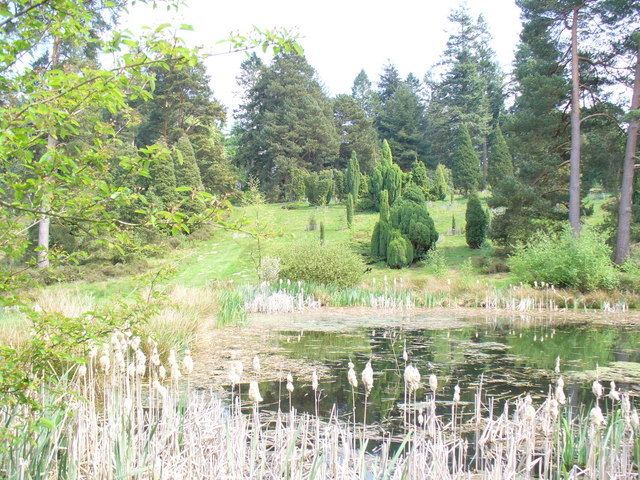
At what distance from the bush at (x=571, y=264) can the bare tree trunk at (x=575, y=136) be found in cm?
232

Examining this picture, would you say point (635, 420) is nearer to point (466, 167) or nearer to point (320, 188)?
point (320, 188)

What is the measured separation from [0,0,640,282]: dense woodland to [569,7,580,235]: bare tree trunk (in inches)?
1.7

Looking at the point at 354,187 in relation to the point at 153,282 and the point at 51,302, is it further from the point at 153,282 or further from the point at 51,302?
the point at 153,282

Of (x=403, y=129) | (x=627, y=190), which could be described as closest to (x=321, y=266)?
(x=627, y=190)

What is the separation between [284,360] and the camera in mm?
8023

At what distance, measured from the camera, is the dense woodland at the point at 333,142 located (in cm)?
238

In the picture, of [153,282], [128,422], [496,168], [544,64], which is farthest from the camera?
[496,168]

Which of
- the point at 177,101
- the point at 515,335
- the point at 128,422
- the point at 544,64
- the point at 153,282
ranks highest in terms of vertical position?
the point at 177,101

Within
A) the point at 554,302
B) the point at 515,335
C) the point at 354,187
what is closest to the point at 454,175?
the point at 354,187

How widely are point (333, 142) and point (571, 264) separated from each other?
93.2 feet

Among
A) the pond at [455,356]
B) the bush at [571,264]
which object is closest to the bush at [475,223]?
the bush at [571,264]

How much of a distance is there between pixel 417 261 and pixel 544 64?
7.94m

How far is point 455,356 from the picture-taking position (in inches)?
336

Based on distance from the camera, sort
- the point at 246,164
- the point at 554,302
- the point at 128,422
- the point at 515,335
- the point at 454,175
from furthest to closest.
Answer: the point at 246,164
the point at 454,175
the point at 554,302
the point at 515,335
the point at 128,422
